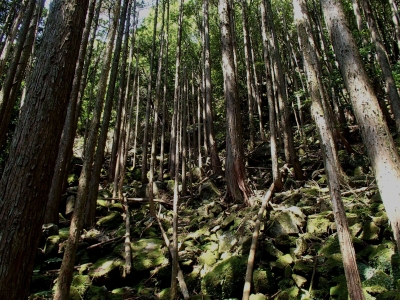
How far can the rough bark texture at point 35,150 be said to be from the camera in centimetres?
272

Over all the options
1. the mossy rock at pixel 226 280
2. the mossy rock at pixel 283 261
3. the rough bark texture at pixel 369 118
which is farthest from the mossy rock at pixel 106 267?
the rough bark texture at pixel 369 118

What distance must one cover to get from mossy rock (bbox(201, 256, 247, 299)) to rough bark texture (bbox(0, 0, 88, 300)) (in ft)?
9.79

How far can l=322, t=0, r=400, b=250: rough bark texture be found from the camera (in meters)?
3.88

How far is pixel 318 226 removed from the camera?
5.61m

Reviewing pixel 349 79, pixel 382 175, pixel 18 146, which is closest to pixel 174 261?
pixel 18 146

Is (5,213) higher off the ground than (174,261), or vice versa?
(5,213)

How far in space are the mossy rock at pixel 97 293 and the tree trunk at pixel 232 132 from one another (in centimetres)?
383

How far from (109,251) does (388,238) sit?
5.74 metres

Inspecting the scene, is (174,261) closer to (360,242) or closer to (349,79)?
(360,242)

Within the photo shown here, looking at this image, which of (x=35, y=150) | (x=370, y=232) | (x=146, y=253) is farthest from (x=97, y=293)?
(x=370, y=232)

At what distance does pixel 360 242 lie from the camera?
4.83 meters

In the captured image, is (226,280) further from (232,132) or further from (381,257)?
(232,132)

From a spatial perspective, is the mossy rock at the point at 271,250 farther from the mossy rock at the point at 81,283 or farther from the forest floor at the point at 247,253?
the mossy rock at the point at 81,283

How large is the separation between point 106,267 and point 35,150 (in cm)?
366
